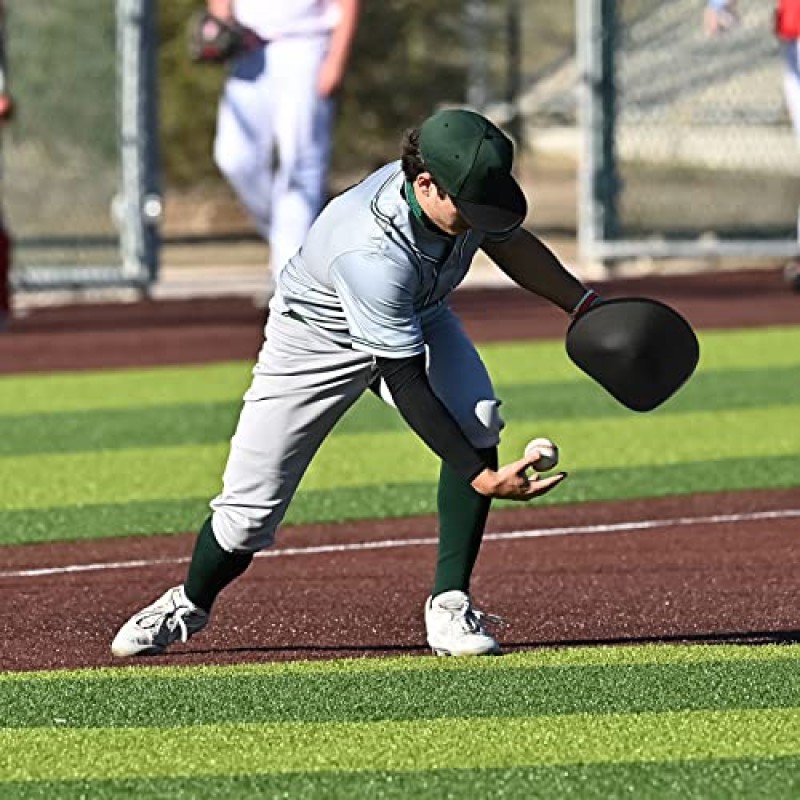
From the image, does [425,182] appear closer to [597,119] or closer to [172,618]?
[172,618]

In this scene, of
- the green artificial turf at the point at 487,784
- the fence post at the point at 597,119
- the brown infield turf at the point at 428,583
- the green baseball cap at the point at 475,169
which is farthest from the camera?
the fence post at the point at 597,119

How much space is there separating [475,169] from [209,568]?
1360mm

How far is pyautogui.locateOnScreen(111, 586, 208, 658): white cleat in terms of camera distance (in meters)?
6.61

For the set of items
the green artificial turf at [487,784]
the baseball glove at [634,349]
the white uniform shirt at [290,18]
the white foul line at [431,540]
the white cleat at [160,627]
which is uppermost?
the baseball glove at [634,349]

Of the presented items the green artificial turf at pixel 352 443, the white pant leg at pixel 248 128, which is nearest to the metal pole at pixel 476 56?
the green artificial turf at pixel 352 443

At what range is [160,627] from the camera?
6.62 metres

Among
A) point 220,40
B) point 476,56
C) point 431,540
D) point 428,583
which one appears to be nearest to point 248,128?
point 220,40

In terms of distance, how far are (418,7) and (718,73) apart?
139 inches

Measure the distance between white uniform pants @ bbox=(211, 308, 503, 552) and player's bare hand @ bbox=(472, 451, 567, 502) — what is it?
352 millimetres

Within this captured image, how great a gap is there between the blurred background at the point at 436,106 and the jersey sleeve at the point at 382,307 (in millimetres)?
12371

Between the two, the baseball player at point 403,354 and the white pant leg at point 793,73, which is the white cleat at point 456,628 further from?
the white pant leg at point 793,73

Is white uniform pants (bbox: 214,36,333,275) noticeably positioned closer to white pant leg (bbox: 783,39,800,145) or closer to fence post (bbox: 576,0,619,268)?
white pant leg (bbox: 783,39,800,145)

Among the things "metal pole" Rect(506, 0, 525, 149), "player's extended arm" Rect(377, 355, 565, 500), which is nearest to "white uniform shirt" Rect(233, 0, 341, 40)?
"player's extended arm" Rect(377, 355, 565, 500)

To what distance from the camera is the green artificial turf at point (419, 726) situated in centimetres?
514
